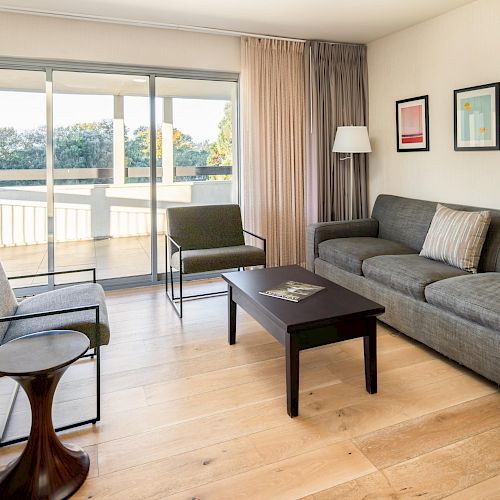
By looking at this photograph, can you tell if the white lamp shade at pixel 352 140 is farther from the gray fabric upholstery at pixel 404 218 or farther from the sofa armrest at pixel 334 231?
the sofa armrest at pixel 334 231

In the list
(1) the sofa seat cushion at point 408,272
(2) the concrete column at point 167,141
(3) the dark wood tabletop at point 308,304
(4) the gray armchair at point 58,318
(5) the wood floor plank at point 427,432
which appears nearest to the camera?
(5) the wood floor plank at point 427,432

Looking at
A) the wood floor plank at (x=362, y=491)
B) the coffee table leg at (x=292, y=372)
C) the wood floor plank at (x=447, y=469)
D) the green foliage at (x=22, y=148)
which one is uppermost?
the green foliage at (x=22, y=148)

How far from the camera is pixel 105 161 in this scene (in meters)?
4.30

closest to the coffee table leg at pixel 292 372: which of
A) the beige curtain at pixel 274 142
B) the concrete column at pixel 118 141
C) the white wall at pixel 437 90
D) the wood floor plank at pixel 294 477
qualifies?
the wood floor plank at pixel 294 477

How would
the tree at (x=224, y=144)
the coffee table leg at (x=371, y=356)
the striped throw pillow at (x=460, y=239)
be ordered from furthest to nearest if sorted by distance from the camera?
the tree at (x=224, y=144) < the striped throw pillow at (x=460, y=239) < the coffee table leg at (x=371, y=356)

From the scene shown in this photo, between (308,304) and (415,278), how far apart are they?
0.97 meters

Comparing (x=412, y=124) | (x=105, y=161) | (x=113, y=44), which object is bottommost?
(x=105, y=161)

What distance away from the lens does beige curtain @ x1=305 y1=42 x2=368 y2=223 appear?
4.72 metres

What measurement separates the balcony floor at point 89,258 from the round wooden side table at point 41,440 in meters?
2.68

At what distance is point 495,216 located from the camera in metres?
3.22

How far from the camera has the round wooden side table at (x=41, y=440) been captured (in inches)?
63.5

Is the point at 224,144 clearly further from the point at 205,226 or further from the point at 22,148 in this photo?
the point at 22,148

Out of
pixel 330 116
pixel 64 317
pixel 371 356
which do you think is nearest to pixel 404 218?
pixel 330 116

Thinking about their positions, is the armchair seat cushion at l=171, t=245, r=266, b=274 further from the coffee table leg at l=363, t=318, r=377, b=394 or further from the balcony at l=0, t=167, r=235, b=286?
the coffee table leg at l=363, t=318, r=377, b=394
